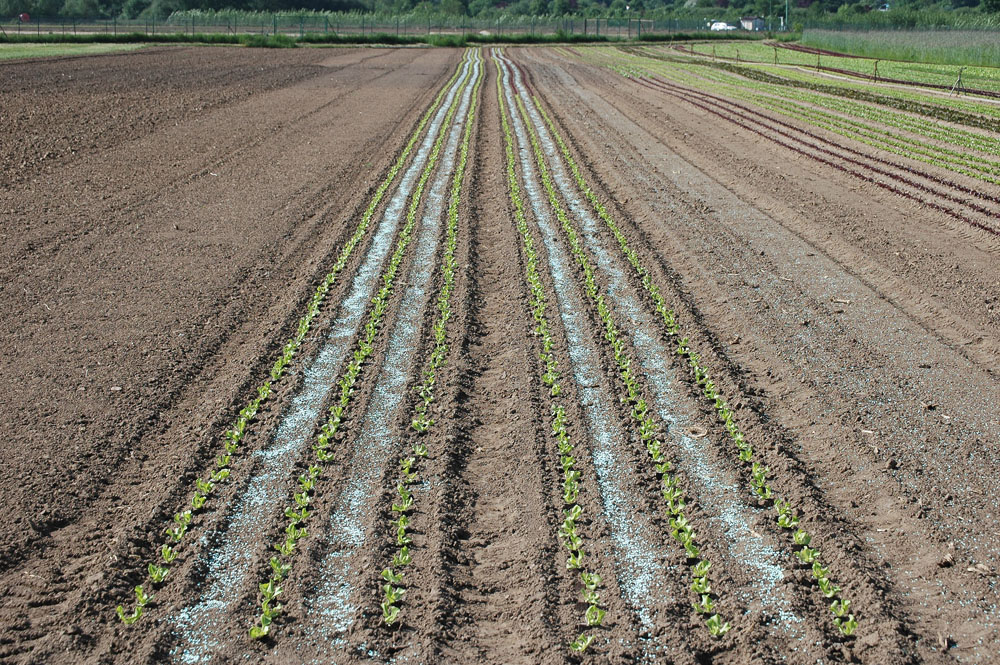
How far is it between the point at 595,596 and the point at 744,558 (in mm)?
1055

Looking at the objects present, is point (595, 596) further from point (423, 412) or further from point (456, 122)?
point (456, 122)

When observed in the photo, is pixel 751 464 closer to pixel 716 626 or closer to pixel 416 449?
pixel 716 626

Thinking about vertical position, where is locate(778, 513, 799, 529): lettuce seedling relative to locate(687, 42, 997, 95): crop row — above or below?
below

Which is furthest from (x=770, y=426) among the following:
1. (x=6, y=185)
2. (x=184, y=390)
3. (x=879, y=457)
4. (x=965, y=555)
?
(x=6, y=185)

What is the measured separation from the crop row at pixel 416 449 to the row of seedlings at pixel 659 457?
1.70 m

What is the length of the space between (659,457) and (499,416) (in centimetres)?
145

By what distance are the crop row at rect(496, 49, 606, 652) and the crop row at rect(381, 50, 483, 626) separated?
0.99 metres

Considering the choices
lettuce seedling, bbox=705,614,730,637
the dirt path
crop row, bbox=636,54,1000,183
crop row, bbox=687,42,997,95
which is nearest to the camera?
lettuce seedling, bbox=705,614,730,637

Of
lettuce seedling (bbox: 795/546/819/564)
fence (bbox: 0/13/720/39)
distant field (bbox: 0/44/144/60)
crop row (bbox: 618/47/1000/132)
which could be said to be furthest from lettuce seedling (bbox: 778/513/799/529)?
fence (bbox: 0/13/720/39)

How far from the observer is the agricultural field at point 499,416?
192 inches

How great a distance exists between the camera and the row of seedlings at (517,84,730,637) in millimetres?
4965

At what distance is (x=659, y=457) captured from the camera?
6.53 m

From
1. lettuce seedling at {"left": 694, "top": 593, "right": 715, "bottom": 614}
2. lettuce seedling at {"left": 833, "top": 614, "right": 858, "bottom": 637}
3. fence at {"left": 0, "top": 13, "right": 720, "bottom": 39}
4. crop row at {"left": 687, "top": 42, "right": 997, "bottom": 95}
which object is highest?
fence at {"left": 0, "top": 13, "right": 720, "bottom": 39}

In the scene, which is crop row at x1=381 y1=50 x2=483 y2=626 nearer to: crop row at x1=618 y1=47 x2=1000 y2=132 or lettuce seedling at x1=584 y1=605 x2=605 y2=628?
lettuce seedling at x1=584 y1=605 x2=605 y2=628
